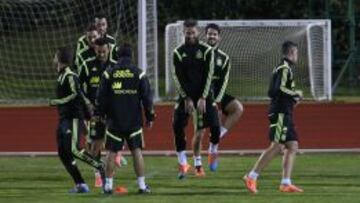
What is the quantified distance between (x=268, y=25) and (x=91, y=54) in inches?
448

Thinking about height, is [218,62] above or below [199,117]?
above

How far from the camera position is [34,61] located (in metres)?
26.0

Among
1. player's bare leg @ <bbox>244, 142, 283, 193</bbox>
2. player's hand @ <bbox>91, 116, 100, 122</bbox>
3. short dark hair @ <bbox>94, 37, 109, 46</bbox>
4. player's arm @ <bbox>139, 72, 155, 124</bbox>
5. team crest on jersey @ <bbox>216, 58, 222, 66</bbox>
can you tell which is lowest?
player's bare leg @ <bbox>244, 142, 283, 193</bbox>

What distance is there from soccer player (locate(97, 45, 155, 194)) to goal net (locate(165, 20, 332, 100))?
12438 millimetres

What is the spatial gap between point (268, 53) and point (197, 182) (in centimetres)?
1195

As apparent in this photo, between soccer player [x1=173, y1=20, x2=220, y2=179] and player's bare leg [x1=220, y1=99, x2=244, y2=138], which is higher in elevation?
soccer player [x1=173, y1=20, x2=220, y2=179]

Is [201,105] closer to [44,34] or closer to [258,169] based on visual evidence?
[258,169]

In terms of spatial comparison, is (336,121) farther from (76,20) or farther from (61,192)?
(61,192)

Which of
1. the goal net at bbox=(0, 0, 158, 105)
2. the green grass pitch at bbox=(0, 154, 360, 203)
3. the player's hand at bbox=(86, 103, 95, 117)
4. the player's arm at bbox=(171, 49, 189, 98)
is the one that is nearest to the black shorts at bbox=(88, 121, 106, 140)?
the green grass pitch at bbox=(0, 154, 360, 203)

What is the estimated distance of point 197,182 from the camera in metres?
15.4

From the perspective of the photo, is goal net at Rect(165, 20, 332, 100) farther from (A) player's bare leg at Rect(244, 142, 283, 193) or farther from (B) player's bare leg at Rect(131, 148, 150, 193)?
(B) player's bare leg at Rect(131, 148, 150, 193)

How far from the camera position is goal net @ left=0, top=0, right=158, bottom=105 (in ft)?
76.8

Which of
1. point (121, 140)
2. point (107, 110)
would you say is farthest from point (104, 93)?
point (121, 140)

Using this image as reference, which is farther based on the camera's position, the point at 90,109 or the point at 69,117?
the point at 90,109
